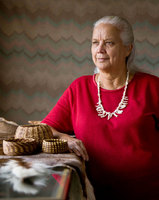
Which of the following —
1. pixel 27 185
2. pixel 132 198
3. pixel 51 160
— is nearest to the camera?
pixel 27 185

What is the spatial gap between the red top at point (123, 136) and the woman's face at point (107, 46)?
197mm

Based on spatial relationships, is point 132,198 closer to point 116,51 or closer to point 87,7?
point 116,51

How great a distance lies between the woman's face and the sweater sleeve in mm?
296

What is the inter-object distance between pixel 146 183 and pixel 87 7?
67.7 inches

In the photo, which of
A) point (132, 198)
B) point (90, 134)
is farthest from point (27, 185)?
point (132, 198)

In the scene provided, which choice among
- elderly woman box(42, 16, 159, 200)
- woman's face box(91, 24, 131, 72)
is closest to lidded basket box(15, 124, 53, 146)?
elderly woman box(42, 16, 159, 200)

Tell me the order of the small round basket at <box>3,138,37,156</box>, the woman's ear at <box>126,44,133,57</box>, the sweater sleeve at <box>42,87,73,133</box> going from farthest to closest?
the woman's ear at <box>126,44,133,57</box> → the sweater sleeve at <box>42,87,73,133</box> → the small round basket at <box>3,138,37,156</box>

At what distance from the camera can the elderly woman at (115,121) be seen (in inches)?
52.8

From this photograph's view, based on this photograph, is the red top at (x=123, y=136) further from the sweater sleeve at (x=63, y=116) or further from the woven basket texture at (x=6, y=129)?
the woven basket texture at (x=6, y=129)

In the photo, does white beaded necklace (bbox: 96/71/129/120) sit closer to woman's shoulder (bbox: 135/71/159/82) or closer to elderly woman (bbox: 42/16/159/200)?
elderly woman (bbox: 42/16/159/200)

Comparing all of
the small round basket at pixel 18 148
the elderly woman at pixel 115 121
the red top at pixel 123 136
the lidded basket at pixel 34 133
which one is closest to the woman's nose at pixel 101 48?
the elderly woman at pixel 115 121

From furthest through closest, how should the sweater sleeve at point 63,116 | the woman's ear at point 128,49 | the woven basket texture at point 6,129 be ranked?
1. the woman's ear at point 128,49
2. the sweater sleeve at point 63,116
3. the woven basket texture at point 6,129

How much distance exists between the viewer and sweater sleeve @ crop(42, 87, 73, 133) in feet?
4.74

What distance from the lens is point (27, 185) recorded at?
0.54 m
